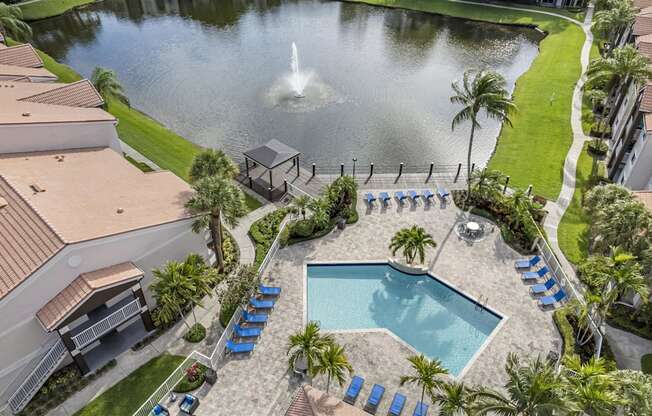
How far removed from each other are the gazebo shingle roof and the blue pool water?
421 inches

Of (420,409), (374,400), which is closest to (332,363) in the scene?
(374,400)

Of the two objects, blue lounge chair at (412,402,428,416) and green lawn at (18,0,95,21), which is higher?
green lawn at (18,0,95,21)

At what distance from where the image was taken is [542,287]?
1219 inches

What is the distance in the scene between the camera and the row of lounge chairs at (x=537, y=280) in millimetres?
30025

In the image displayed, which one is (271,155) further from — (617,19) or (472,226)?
(617,19)

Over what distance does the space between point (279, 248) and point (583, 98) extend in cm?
4422

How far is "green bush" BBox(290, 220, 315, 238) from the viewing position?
113 feet

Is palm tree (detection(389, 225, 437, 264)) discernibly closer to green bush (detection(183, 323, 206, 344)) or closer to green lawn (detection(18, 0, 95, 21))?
green bush (detection(183, 323, 206, 344))

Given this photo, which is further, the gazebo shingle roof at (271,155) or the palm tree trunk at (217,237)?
the gazebo shingle roof at (271,155)

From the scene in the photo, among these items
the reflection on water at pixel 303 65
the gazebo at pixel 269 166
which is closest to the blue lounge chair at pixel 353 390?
the gazebo at pixel 269 166

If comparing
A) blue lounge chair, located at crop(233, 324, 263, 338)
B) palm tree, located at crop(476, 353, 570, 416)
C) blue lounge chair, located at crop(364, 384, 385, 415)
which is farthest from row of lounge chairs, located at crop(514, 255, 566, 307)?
blue lounge chair, located at crop(233, 324, 263, 338)

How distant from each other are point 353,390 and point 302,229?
44.4 ft

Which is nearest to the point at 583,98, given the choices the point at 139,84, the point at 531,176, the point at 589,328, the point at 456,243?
the point at 531,176

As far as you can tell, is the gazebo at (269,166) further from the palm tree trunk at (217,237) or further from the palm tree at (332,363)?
the palm tree at (332,363)
